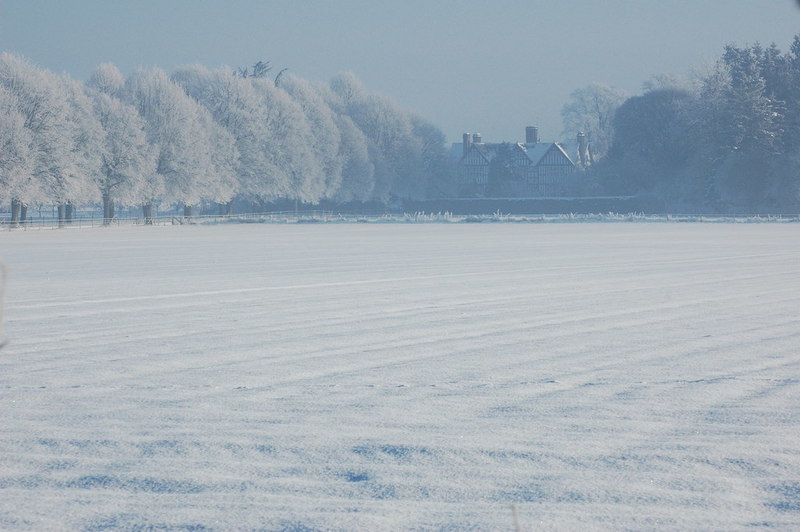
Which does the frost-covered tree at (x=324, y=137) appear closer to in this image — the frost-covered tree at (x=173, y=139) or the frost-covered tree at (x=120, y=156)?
the frost-covered tree at (x=173, y=139)

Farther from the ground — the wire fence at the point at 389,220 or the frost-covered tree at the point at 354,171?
the frost-covered tree at the point at 354,171

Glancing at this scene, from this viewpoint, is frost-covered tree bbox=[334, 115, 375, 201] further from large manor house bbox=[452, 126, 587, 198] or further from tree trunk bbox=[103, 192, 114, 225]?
tree trunk bbox=[103, 192, 114, 225]

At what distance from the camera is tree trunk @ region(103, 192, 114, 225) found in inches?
2893

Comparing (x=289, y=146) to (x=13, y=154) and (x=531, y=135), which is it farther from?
(x=531, y=135)

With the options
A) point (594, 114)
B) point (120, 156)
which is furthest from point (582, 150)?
point (120, 156)

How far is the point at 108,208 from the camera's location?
7550 centimetres

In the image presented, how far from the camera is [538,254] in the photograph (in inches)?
1257

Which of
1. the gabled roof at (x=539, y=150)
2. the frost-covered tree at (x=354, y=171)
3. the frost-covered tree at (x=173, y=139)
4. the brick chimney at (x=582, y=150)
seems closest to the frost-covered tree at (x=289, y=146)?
the frost-covered tree at (x=354, y=171)

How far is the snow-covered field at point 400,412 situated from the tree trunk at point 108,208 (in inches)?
2259

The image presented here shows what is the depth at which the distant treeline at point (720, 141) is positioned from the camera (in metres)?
83.4

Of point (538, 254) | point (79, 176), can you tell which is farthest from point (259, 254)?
point (79, 176)

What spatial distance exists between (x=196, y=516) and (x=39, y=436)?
2315mm

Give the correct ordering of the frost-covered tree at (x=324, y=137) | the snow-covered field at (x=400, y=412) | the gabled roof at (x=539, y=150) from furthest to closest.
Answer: the gabled roof at (x=539, y=150)
the frost-covered tree at (x=324, y=137)
the snow-covered field at (x=400, y=412)

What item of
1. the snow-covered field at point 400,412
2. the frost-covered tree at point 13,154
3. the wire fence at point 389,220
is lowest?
the snow-covered field at point 400,412
